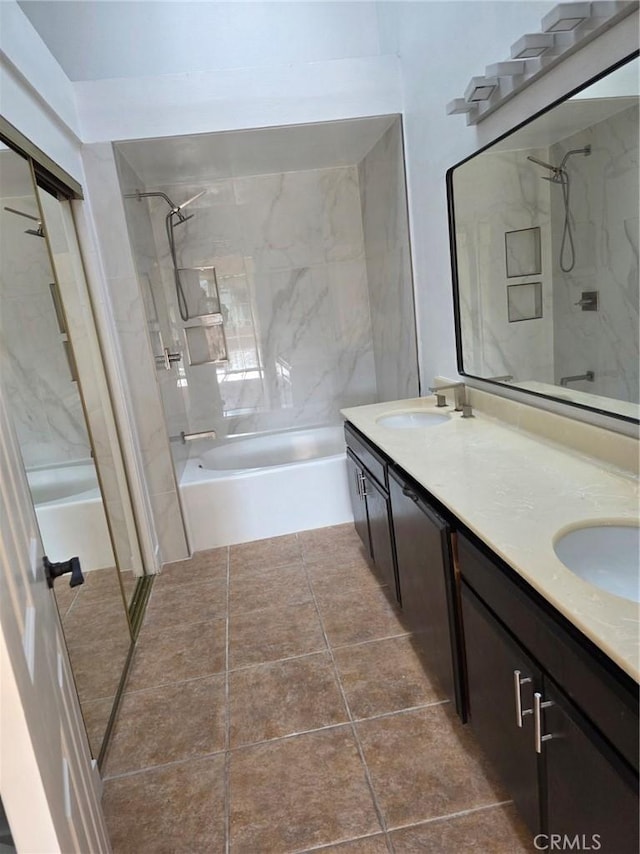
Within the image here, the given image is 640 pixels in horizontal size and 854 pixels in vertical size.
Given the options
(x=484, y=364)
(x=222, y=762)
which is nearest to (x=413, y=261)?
(x=484, y=364)

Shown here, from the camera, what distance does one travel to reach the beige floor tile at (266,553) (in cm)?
300

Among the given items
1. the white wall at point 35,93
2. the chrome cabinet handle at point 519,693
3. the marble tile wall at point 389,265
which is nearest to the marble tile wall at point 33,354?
the white wall at point 35,93

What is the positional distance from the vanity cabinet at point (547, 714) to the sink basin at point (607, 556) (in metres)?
0.18

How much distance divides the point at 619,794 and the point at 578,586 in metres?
0.32

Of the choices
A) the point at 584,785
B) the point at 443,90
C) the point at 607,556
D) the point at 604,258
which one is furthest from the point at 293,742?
the point at 443,90

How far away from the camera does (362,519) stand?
→ 270 centimetres

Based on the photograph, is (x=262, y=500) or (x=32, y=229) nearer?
(x=32, y=229)

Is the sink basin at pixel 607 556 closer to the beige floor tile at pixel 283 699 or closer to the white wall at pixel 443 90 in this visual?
the beige floor tile at pixel 283 699

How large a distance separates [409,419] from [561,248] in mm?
1087

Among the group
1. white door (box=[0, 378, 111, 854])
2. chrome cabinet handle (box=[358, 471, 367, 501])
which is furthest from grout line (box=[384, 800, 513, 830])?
chrome cabinet handle (box=[358, 471, 367, 501])

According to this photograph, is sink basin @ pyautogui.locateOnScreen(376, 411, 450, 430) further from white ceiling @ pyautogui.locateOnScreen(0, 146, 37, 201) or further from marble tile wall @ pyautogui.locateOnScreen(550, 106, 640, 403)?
white ceiling @ pyautogui.locateOnScreen(0, 146, 37, 201)

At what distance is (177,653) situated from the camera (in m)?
2.29

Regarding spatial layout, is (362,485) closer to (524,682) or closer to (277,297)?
(524,682)

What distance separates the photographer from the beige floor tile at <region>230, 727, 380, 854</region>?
4.67 ft
